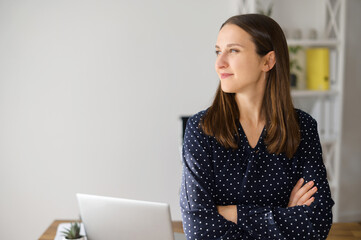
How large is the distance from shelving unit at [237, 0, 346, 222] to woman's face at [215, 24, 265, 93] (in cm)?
212

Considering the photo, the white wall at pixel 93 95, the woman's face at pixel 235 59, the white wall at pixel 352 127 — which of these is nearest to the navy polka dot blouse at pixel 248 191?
the woman's face at pixel 235 59

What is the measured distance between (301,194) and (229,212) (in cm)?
26

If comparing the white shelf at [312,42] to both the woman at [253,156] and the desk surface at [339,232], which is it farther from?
the woman at [253,156]

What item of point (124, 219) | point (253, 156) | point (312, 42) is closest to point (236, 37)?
point (253, 156)

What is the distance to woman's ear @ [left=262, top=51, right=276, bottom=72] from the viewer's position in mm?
1678

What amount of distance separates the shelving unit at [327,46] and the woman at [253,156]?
203 cm

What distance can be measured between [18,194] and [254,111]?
2660 mm

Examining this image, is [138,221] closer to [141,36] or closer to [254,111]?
[254,111]

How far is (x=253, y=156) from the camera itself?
168cm

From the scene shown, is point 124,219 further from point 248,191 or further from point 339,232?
point 339,232

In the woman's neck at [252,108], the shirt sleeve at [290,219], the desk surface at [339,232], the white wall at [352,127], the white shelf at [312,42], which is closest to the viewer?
the shirt sleeve at [290,219]

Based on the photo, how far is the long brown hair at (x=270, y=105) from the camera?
1644mm

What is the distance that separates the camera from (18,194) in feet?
12.6

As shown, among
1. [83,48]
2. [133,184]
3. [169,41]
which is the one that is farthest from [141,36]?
[133,184]
